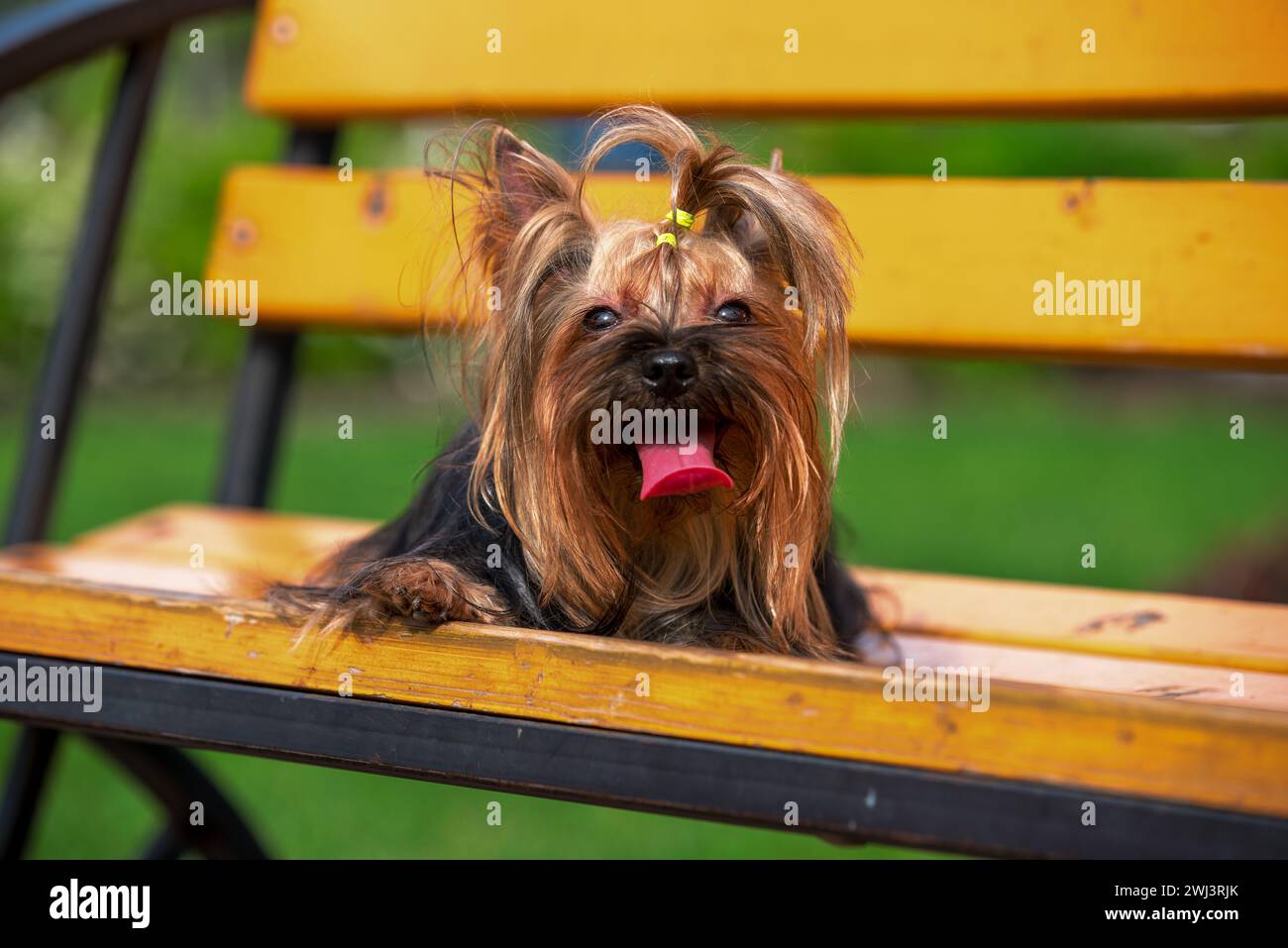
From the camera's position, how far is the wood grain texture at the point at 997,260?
2.25m

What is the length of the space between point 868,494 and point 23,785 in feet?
15.6

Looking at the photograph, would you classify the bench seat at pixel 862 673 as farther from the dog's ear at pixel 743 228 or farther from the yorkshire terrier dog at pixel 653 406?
the dog's ear at pixel 743 228

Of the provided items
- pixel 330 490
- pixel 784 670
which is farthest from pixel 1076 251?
pixel 330 490

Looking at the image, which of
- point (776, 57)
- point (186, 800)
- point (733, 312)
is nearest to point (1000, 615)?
point (733, 312)

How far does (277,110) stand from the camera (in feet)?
9.66

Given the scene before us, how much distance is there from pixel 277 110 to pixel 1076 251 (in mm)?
1627

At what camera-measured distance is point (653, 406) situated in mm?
1632

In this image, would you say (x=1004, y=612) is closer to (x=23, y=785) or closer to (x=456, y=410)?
(x=23, y=785)

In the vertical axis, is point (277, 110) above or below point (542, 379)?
above

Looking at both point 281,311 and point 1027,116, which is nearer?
point 1027,116

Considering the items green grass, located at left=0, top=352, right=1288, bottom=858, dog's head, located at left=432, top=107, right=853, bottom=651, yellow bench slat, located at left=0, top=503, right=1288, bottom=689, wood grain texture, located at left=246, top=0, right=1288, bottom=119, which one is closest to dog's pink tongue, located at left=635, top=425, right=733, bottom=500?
dog's head, located at left=432, top=107, right=853, bottom=651
